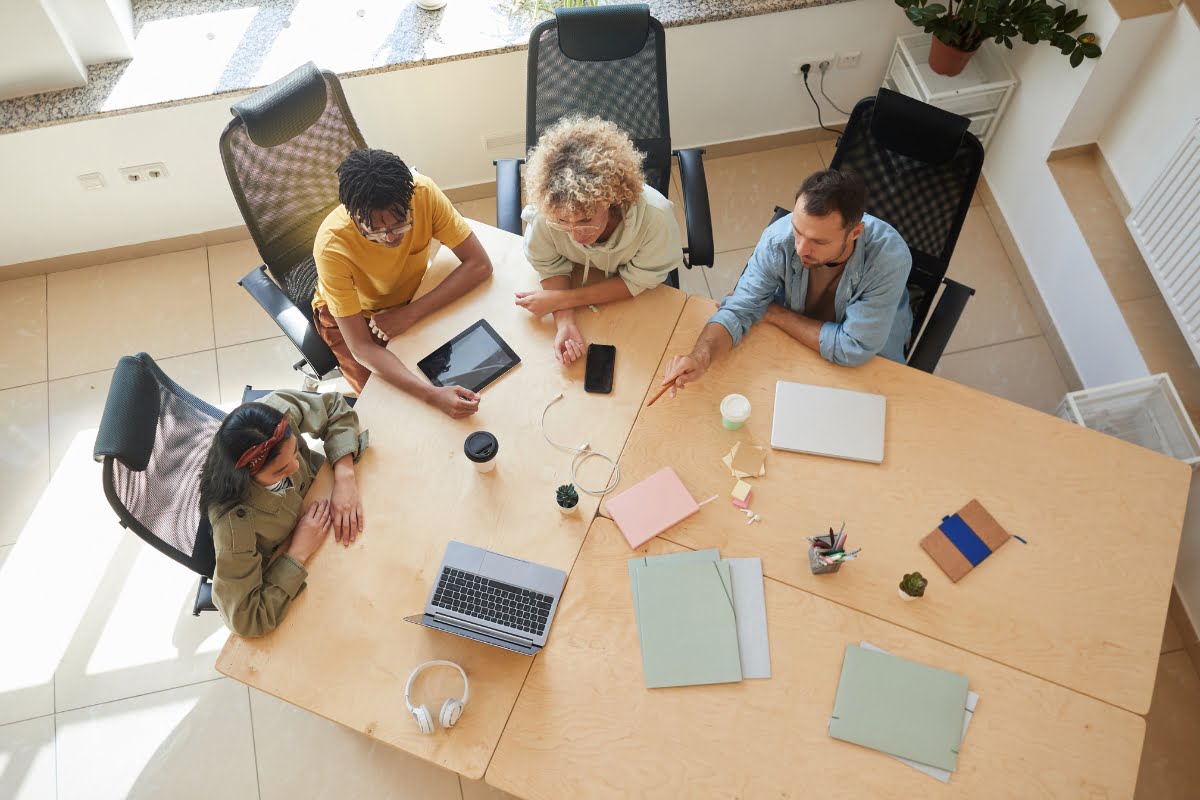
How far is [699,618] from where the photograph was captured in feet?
6.09

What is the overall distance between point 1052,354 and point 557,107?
6.74 ft

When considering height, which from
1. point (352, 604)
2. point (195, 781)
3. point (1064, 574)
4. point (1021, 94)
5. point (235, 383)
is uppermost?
point (1021, 94)

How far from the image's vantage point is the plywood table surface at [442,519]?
181 centimetres

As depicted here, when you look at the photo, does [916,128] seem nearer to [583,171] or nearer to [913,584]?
[583,171]

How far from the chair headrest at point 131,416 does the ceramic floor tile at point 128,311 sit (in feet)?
4.91

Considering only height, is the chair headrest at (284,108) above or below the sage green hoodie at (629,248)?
above

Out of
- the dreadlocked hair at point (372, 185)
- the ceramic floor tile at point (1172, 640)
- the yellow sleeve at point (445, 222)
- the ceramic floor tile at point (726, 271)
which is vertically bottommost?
the ceramic floor tile at point (1172, 640)

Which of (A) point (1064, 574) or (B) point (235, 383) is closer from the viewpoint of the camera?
(A) point (1064, 574)

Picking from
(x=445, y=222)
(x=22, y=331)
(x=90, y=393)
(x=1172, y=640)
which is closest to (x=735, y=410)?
(x=445, y=222)

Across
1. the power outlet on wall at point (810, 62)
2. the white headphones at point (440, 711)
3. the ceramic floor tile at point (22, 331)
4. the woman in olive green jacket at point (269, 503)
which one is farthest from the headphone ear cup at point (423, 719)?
the power outlet on wall at point (810, 62)

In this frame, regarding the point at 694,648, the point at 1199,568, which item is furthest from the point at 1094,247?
the point at 694,648

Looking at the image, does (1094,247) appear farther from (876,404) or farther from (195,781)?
(195,781)

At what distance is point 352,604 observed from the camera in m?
→ 1.91

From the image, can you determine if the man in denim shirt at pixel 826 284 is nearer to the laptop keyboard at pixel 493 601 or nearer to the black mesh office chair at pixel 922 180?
the black mesh office chair at pixel 922 180
